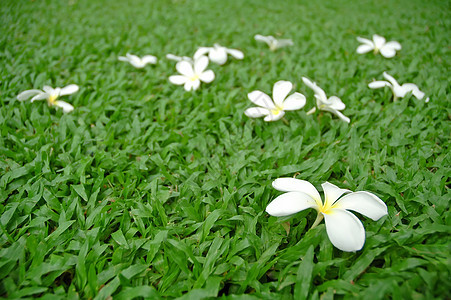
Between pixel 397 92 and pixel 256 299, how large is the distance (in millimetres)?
1385

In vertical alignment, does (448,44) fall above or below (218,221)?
above

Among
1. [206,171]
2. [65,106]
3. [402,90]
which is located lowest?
[206,171]

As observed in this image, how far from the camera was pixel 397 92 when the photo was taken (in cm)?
159

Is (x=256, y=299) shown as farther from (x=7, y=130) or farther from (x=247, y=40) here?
(x=247, y=40)

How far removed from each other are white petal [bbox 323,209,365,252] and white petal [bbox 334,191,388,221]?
5 centimetres

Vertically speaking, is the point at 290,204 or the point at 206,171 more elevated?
the point at 290,204

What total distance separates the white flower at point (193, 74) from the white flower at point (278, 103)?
430mm

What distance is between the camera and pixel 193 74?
1.75 m

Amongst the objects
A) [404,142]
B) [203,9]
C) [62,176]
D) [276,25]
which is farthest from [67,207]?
[203,9]

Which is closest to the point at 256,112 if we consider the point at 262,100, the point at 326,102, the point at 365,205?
the point at 262,100

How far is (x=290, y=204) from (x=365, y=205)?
0.76 feet

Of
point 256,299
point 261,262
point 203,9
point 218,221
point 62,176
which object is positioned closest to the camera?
point 256,299

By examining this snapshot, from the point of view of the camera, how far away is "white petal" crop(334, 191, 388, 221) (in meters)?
0.87

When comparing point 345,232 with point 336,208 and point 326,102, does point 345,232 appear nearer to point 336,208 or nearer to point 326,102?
point 336,208
